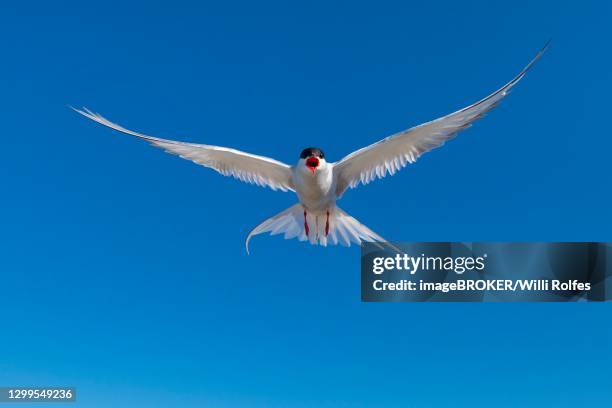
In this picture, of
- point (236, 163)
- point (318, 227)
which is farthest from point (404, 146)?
point (236, 163)

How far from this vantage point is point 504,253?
13938mm

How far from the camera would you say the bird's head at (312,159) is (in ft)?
34.4

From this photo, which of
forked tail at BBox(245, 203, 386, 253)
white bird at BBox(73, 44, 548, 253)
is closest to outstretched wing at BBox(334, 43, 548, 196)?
white bird at BBox(73, 44, 548, 253)

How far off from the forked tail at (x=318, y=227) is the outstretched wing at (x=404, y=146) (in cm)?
39

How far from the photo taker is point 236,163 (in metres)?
11.4

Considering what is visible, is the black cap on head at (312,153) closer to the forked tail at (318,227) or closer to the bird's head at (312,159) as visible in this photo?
the bird's head at (312,159)

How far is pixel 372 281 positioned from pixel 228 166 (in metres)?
3.59

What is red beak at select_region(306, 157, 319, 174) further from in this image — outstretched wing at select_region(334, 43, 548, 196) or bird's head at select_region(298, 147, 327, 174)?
outstretched wing at select_region(334, 43, 548, 196)

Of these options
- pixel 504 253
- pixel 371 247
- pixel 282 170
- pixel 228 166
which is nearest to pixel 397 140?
pixel 282 170

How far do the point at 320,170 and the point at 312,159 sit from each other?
189mm

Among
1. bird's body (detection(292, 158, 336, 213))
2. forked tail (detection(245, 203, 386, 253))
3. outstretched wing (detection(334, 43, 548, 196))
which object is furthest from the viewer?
forked tail (detection(245, 203, 386, 253))

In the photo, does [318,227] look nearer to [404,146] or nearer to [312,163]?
[312,163]

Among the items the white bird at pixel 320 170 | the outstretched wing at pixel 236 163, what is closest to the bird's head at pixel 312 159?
the white bird at pixel 320 170

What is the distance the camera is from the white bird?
10148 millimetres
